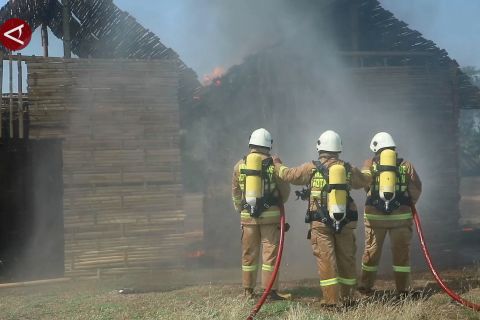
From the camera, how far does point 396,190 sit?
5.70m

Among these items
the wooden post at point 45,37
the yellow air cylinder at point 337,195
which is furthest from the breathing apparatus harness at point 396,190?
the wooden post at point 45,37

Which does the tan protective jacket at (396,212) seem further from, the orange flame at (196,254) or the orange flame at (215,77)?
the orange flame at (215,77)

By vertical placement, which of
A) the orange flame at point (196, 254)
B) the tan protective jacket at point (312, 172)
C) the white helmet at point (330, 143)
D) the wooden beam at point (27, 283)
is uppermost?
the white helmet at point (330, 143)

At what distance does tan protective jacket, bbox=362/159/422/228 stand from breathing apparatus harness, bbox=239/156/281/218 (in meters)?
1.06

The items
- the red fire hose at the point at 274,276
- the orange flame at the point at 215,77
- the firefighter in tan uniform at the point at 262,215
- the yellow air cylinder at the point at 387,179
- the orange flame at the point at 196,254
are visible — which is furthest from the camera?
the orange flame at the point at 215,77

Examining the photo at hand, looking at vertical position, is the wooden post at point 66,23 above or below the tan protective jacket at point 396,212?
above

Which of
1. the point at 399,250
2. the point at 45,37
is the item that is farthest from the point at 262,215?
the point at 45,37

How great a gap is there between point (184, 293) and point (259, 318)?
62.2 inches

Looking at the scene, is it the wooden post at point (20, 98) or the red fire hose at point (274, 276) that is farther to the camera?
the wooden post at point (20, 98)

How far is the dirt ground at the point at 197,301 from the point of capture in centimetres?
495

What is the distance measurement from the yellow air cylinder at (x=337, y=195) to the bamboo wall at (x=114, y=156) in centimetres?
370

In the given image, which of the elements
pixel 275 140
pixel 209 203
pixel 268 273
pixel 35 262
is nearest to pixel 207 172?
pixel 209 203

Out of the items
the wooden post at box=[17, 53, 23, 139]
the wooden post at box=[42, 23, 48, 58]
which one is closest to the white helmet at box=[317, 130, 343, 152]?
the wooden post at box=[17, 53, 23, 139]

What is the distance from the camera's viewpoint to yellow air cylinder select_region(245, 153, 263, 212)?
5.60 meters
